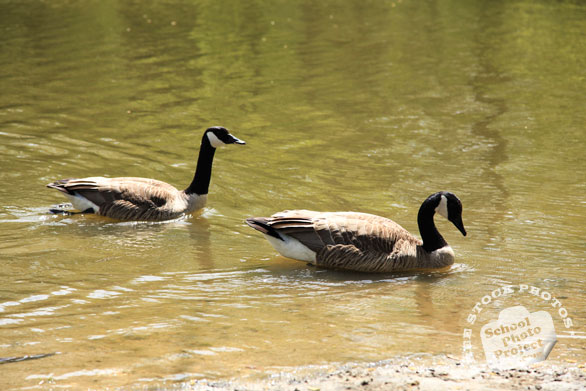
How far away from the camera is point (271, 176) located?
1259cm

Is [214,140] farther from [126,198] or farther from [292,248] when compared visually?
[292,248]

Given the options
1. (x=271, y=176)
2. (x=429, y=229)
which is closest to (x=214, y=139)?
(x=271, y=176)

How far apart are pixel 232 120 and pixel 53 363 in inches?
416

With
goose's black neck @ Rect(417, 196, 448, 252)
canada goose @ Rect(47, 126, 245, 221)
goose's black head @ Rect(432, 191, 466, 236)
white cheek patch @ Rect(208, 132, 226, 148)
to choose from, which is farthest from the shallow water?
white cheek patch @ Rect(208, 132, 226, 148)

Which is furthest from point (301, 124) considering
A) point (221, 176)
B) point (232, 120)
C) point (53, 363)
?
point (53, 363)

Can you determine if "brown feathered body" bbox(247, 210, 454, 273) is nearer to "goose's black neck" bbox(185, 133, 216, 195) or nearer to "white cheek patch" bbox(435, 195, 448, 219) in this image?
"white cheek patch" bbox(435, 195, 448, 219)

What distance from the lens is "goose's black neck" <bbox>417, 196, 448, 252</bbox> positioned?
349 inches

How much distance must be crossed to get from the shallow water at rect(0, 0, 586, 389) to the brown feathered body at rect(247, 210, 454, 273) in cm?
21

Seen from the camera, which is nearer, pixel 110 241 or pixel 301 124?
pixel 110 241

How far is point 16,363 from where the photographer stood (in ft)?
19.6

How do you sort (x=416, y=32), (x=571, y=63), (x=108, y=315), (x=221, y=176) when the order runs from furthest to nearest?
(x=416, y=32) < (x=571, y=63) < (x=221, y=176) < (x=108, y=315)

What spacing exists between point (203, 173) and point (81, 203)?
1.85 m

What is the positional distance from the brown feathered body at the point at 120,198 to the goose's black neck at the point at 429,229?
3817 millimetres

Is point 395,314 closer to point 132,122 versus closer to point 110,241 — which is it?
point 110,241
